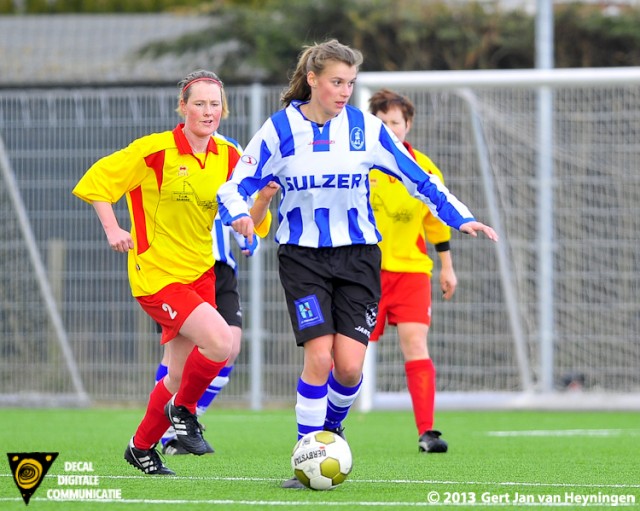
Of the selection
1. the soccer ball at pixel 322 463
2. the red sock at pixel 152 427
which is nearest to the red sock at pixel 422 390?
the red sock at pixel 152 427

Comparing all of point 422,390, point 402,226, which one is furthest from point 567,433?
point 402,226

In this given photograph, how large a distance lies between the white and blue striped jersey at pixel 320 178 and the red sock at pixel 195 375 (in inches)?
26.5

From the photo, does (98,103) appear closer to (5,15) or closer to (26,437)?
(26,437)


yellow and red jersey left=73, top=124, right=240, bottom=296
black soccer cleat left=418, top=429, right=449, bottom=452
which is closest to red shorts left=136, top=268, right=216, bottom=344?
yellow and red jersey left=73, top=124, right=240, bottom=296

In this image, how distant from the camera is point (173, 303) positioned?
21.2 feet

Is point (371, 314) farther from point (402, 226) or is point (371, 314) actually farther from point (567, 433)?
point (567, 433)

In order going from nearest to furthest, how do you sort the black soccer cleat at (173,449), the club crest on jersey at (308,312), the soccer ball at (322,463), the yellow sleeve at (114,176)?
the soccer ball at (322,463) → the club crest on jersey at (308,312) → the yellow sleeve at (114,176) → the black soccer cleat at (173,449)

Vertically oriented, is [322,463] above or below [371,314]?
below

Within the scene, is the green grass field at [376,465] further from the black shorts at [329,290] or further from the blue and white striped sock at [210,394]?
the black shorts at [329,290]

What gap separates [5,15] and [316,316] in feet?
59.0

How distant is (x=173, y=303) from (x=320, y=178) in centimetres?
95

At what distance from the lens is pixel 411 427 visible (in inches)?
401

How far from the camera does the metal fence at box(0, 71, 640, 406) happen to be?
40.9ft

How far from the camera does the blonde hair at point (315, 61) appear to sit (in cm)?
615
